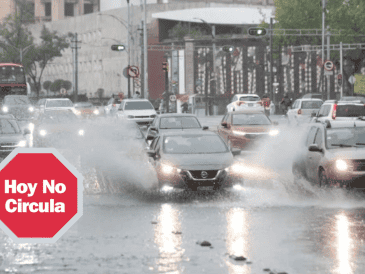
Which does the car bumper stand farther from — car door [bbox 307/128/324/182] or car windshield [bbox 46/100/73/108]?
car windshield [bbox 46/100/73/108]

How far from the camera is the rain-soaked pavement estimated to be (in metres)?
7.45

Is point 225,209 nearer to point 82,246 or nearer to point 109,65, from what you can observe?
point 82,246

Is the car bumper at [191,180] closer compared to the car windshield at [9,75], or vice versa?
the car bumper at [191,180]

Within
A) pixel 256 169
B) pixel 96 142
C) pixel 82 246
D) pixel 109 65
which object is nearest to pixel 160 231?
pixel 82 246

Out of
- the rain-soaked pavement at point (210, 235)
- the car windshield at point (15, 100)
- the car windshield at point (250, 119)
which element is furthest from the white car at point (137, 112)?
the rain-soaked pavement at point (210, 235)

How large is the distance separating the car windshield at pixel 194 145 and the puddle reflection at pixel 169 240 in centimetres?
256

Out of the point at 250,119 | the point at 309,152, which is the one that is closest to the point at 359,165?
the point at 309,152

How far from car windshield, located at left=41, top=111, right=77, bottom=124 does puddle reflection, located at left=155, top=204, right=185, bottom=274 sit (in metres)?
21.1

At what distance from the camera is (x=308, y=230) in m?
9.55

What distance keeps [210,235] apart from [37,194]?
16.0 feet

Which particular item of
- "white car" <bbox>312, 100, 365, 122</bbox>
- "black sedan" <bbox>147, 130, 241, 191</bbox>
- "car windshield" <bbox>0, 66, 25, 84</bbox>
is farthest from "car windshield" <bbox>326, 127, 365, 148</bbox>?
"car windshield" <bbox>0, 66, 25, 84</bbox>

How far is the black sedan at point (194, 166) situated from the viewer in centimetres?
1310

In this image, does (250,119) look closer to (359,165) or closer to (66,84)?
(359,165)

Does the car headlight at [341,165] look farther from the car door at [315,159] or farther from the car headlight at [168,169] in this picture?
the car headlight at [168,169]
